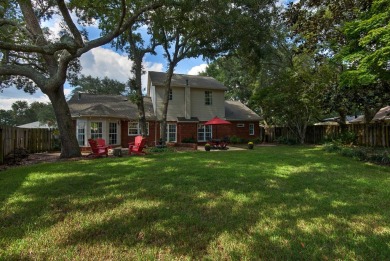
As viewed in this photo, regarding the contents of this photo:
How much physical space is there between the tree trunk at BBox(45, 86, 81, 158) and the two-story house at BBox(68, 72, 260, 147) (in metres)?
5.46

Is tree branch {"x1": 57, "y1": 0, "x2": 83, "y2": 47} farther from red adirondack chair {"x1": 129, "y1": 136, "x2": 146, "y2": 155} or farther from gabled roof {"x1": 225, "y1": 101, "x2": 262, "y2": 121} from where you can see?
gabled roof {"x1": 225, "y1": 101, "x2": 262, "y2": 121}

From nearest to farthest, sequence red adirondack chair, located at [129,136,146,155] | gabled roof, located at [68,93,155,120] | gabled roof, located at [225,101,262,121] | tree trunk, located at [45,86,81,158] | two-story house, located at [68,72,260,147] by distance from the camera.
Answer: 1. tree trunk, located at [45,86,81,158]
2. red adirondack chair, located at [129,136,146,155]
3. gabled roof, located at [68,93,155,120]
4. two-story house, located at [68,72,260,147]
5. gabled roof, located at [225,101,262,121]

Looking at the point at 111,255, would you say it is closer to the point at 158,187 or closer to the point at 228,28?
the point at 158,187

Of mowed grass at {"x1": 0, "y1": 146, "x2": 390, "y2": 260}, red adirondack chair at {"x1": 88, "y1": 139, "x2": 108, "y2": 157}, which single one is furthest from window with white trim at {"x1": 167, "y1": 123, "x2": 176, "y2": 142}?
mowed grass at {"x1": 0, "y1": 146, "x2": 390, "y2": 260}

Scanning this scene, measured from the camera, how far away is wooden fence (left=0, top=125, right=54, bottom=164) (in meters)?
10.7

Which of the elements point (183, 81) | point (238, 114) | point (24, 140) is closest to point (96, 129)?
point (24, 140)

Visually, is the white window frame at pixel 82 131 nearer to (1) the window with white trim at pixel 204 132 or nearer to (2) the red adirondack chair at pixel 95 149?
(2) the red adirondack chair at pixel 95 149

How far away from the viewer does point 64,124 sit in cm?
1229

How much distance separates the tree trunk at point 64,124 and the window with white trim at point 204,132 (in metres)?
12.8

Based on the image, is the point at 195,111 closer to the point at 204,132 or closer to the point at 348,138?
the point at 204,132

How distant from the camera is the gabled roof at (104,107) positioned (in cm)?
1814

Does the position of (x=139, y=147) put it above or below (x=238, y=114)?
below

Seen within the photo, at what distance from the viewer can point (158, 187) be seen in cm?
571

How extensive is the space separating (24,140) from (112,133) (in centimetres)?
633
